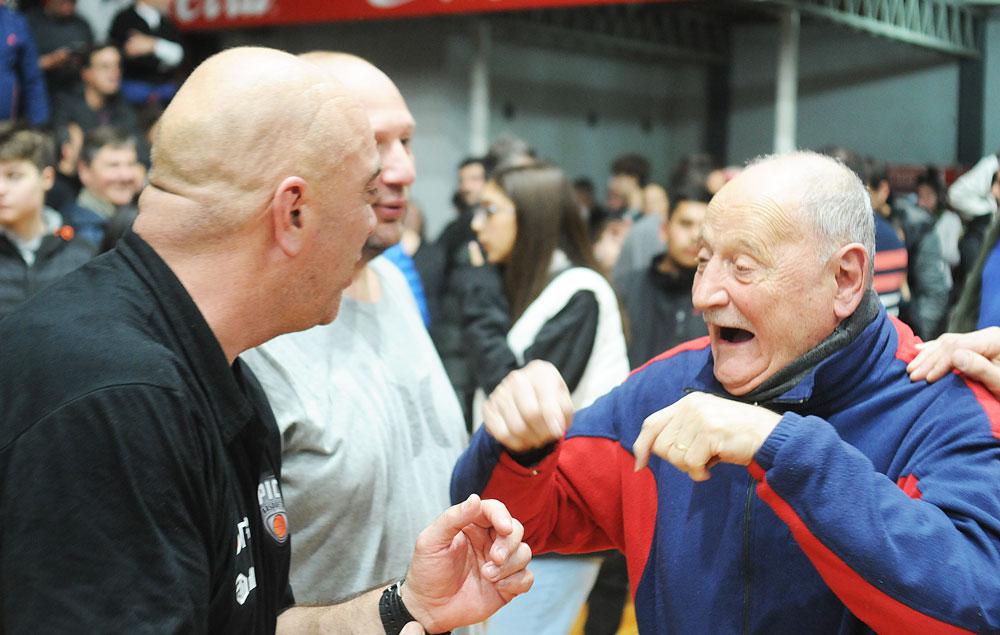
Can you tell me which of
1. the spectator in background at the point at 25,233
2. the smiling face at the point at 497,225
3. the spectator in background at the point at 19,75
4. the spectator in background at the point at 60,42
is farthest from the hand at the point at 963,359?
the spectator in background at the point at 60,42

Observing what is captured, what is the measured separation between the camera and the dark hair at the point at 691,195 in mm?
5305

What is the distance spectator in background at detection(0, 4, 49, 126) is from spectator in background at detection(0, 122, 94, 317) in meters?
3.08

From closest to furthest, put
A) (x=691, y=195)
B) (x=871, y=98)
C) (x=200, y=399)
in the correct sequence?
(x=200, y=399) → (x=691, y=195) → (x=871, y=98)

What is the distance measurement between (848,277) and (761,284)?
0.50 ft

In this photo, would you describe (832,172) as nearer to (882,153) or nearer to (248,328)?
(248,328)

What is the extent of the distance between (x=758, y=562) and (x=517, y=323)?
240cm

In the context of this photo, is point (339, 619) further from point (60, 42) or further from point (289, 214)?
point (60, 42)

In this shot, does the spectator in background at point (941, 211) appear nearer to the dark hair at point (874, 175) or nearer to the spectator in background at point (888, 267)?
the dark hair at point (874, 175)

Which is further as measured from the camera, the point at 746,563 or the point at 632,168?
the point at 632,168

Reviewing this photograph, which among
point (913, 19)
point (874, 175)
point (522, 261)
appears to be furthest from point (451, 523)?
point (913, 19)

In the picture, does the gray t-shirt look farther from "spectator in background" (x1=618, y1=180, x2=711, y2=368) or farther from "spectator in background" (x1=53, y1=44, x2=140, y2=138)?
"spectator in background" (x1=53, y1=44, x2=140, y2=138)

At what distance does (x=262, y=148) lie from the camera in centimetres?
162

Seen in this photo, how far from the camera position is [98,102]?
8672 mm

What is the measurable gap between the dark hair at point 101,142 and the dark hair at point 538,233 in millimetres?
2726
